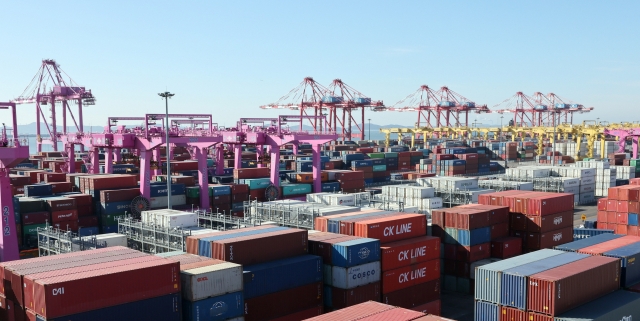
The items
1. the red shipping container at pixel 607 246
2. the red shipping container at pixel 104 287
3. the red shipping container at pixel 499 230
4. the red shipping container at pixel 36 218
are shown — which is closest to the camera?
the red shipping container at pixel 104 287

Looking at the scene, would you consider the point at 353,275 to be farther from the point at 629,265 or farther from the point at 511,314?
the point at 629,265

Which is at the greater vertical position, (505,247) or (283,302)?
(505,247)

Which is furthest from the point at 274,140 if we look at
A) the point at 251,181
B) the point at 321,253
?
the point at 321,253

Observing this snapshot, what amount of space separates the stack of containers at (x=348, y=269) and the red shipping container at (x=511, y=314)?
7.65 metres

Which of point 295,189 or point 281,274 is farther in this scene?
point 295,189

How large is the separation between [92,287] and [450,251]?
926 inches

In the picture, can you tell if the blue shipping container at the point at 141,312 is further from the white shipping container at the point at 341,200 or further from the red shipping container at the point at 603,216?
the red shipping container at the point at 603,216

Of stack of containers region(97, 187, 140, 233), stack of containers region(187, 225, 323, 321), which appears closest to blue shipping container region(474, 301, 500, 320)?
stack of containers region(187, 225, 323, 321)

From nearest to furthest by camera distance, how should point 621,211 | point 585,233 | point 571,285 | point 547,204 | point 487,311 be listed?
point 571,285 < point 487,311 < point 547,204 < point 585,233 < point 621,211

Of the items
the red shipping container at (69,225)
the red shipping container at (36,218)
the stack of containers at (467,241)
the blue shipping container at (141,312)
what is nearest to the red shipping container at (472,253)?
the stack of containers at (467,241)

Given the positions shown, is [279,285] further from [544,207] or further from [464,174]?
[464,174]

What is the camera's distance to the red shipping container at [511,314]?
22.1 meters

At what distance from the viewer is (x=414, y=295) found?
102ft

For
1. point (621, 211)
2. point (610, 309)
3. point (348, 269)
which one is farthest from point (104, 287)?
point (621, 211)
